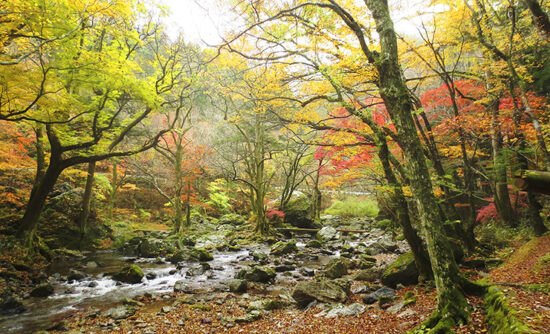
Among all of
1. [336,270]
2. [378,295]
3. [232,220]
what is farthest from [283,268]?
[232,220]

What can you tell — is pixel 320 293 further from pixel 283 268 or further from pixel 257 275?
pixel 283 268

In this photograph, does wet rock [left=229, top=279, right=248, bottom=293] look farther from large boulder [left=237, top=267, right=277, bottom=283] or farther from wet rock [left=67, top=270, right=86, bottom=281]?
wet rock [left=67, top=270, right=86, bottom=281]

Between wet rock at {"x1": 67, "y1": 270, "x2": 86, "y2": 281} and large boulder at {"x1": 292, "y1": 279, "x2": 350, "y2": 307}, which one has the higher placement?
wet rock at {"x1": 67, "y1": 270, "x2": 86, "y2": 281}

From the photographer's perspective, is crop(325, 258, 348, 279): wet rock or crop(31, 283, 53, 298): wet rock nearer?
crop(31, 283, 53, 298): wet rock

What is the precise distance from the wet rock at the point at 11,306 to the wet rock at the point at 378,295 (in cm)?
817

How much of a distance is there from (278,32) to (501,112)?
7.92 meters

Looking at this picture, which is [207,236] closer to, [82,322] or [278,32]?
[82,322]

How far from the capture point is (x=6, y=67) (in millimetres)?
6461

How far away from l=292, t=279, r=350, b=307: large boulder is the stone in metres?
0.63

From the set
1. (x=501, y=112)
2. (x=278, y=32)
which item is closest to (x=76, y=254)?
(x=278, y=32)

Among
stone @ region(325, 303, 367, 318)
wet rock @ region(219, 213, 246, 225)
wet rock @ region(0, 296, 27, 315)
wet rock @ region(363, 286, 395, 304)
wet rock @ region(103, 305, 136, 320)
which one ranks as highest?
wet rock @ region(219, 213, 246, 225)

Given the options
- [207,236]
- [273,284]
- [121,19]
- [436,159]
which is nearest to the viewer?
[436,159]

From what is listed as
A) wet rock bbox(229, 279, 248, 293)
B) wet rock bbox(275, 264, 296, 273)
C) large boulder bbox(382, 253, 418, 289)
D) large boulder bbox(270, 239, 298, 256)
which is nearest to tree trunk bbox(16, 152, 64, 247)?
wet rock bbox(229, 279, 248, 293)

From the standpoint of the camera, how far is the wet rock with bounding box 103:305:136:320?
6.14 metres
